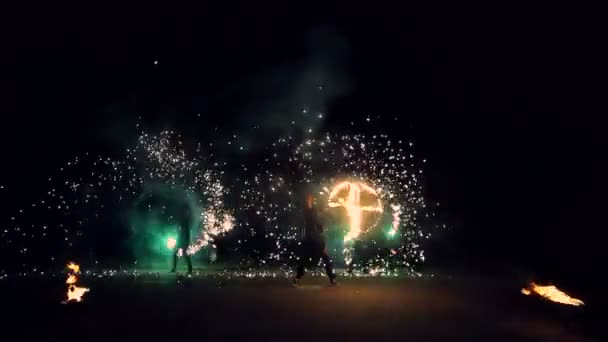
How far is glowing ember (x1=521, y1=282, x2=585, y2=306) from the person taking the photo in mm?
14223

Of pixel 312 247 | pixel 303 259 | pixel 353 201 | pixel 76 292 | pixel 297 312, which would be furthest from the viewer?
pixel 353 201

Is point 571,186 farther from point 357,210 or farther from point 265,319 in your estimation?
→ point 265,319

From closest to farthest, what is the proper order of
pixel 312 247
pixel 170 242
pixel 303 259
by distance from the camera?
pixel 303 259
pixel 312 247
pixel 170 242

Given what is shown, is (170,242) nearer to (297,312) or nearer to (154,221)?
(154,221)

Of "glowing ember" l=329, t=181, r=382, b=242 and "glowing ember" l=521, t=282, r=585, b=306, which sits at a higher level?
"glowing ember" l=329, t=181, r=382, b=242

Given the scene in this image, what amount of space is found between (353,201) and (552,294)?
43.2 feet

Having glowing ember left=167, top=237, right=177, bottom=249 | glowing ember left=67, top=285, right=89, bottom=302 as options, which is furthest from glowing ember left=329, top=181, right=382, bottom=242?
glowing ember left=67, top=285, right=89, bottom=302

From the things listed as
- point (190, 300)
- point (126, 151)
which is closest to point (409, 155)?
point (126, 151)

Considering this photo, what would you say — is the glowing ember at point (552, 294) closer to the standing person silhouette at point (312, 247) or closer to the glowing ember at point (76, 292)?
the standing person silhouette at point (312, 247)

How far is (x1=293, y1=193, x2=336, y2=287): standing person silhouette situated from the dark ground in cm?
40

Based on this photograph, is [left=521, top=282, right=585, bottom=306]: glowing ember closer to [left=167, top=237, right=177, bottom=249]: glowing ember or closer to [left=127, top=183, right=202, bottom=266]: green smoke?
[left=167, top=237, right=177, bottom=249]: glowing ember

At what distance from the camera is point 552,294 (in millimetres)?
15000

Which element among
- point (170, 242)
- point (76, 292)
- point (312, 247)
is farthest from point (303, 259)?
point (170, 242)

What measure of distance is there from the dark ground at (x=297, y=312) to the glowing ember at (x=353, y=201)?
7.75m
